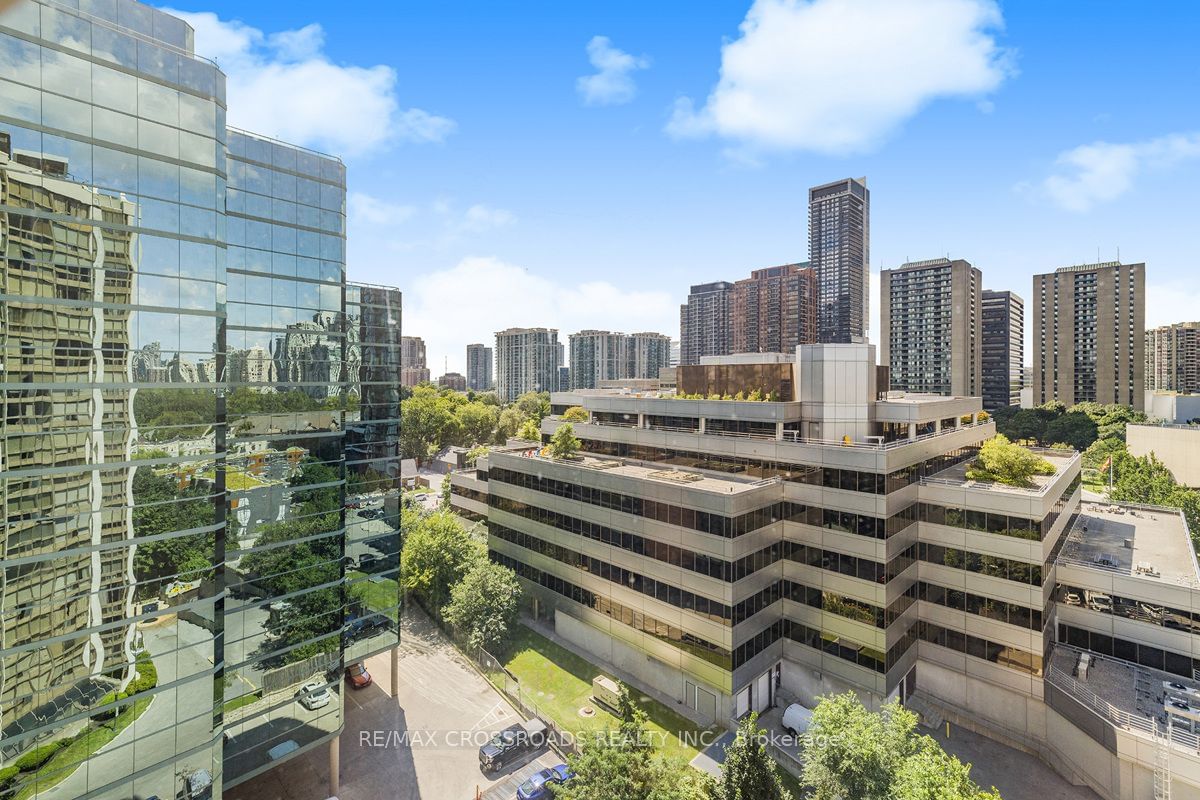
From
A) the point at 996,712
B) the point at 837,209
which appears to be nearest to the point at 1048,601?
the point at 996,712

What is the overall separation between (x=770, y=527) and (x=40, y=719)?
111 ft

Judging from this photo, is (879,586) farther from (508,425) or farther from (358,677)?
(508,425)

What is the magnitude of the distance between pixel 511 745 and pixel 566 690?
251 inches

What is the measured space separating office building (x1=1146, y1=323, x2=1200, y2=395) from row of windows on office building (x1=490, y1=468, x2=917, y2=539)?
16134 cm

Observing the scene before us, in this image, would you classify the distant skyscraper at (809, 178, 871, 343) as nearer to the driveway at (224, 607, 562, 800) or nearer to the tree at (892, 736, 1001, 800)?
the driveway at (224, 607, 562, 800)

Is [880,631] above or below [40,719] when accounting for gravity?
below

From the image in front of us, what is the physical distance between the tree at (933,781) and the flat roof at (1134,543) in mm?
19575

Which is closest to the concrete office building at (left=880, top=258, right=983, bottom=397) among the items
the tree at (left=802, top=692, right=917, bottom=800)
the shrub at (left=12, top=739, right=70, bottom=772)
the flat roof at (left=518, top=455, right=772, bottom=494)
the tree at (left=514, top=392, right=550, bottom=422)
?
the tree at (left=514, top=392, right=550, bottom=422)

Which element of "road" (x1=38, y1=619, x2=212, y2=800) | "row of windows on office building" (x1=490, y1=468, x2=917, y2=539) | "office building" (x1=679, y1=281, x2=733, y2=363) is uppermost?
"office building" (x1=679, y1=281, x2=733, y2=363)

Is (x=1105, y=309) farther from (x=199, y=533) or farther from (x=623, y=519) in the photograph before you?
(x=199, y=533)

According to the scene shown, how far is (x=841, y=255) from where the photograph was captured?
176750 mm

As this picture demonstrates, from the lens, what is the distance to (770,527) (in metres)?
34.9

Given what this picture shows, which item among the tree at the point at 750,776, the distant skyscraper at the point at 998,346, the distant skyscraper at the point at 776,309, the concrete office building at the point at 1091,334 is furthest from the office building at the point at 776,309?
the tree at the point at 750,776

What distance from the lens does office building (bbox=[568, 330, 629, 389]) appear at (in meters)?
173
